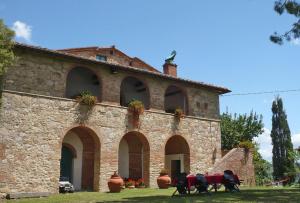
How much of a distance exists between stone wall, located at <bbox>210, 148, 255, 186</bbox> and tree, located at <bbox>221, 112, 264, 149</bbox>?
1192 centimetres

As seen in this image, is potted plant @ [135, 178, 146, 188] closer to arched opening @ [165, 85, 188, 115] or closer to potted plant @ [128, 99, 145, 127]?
potted plant @ [128, 99, 145, 127]

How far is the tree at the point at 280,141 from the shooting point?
32500 millimetres

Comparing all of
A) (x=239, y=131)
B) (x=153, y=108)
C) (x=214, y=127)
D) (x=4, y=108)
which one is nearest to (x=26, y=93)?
(x=4, y=108)

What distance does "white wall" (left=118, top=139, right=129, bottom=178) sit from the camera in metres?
19.9

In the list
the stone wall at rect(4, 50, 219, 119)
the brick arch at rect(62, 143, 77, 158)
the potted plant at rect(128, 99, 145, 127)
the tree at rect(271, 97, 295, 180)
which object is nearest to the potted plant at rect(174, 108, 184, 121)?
the stone wall at rect(4, 50, 219, 119)

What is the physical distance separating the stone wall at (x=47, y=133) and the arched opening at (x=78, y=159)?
1.11 m

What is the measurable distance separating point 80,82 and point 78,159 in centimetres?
417

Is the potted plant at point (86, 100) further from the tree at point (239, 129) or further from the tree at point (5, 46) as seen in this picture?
the tree at point (239, 129)

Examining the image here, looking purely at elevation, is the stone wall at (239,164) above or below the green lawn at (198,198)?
above

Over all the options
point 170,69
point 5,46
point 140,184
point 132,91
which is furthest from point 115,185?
point 170,69

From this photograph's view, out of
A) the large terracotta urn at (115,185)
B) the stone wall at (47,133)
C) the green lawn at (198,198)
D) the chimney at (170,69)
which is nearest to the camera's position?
the green lawn at (198,198)

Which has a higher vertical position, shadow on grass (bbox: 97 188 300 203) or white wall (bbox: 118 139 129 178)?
white wall (bbox: 118 139 129 178)

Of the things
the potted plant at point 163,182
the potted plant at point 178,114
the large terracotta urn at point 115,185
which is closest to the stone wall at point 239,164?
the potted plant at point 163,182

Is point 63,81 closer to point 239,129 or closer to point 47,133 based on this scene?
point 47,133
